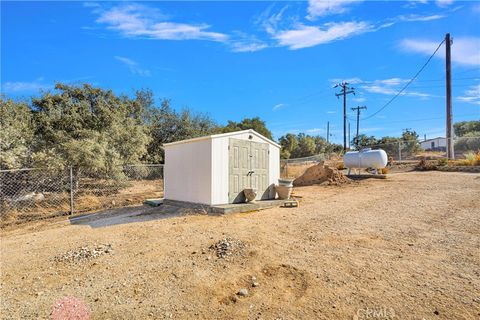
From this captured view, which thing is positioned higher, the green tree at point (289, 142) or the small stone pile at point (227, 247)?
the green tree at point (289, 142)

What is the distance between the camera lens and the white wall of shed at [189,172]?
8266mm

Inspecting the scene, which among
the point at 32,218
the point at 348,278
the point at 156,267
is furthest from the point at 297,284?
the point at 32,218

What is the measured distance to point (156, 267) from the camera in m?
4.23

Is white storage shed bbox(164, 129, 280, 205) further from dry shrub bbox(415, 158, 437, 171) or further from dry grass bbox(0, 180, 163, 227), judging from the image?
dry shrub bbox(415, 158, 437, 171)

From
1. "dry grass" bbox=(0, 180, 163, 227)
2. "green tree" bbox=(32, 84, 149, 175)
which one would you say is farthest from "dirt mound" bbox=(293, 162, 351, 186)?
"green tree" bbox=(32, 84, 149, 175)

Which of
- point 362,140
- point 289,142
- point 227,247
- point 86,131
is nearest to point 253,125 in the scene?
point 289,142

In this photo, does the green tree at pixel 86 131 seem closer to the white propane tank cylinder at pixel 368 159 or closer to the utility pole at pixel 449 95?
the white propane tank cylinder at pixel 368 159

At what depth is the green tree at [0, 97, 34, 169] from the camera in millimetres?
8773

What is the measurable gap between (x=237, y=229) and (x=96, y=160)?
21.5 ft

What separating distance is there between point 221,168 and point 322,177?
7260mm

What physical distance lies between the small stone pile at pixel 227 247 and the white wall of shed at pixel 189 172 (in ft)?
10.6

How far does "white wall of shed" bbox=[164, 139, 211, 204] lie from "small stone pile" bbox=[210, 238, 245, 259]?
322 centimetres

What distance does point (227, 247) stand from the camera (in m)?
4.72

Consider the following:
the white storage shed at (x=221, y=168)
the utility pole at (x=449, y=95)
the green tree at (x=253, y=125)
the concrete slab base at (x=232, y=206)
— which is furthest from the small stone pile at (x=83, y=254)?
the green tree at (x=253, y=125)
